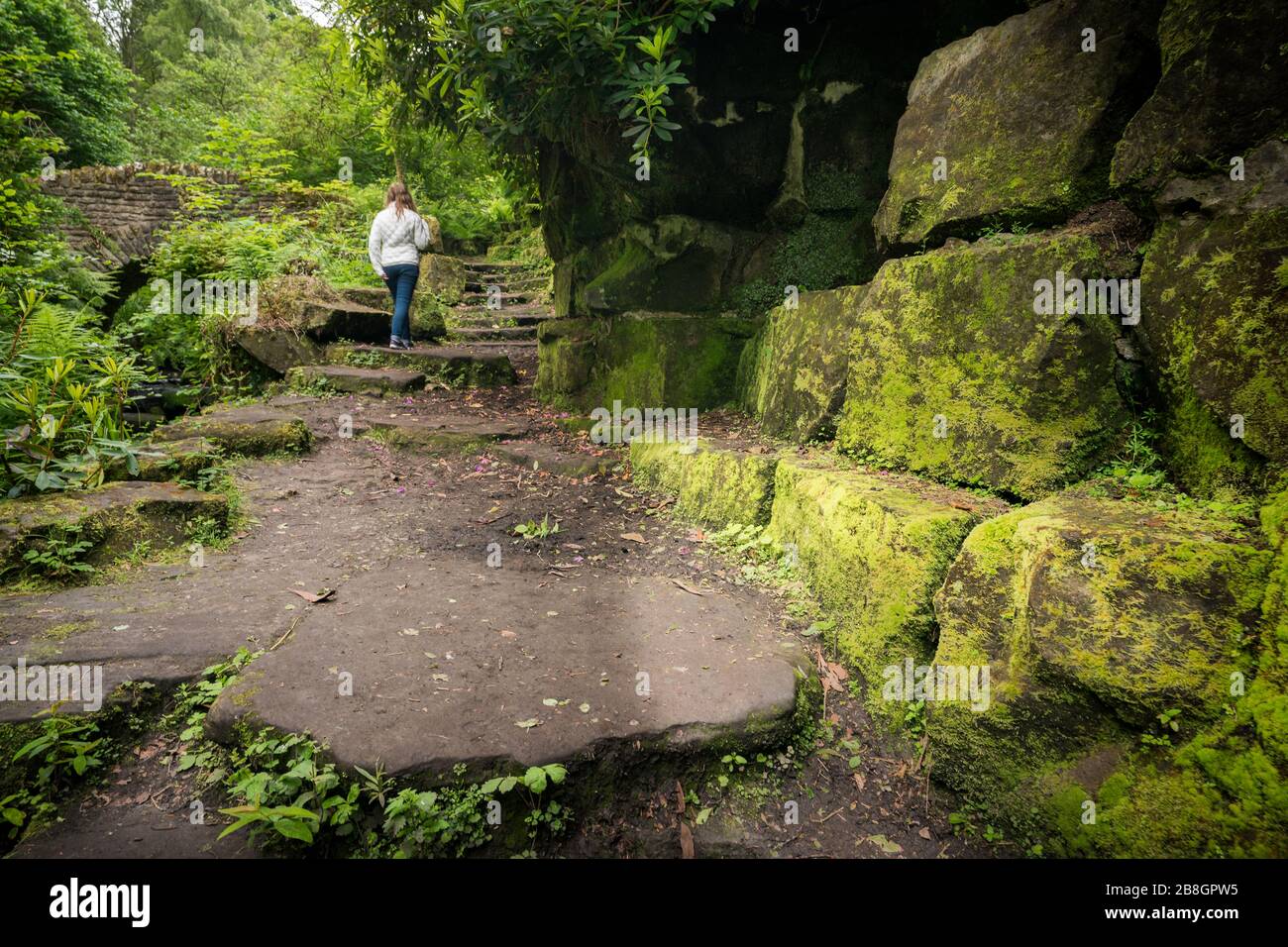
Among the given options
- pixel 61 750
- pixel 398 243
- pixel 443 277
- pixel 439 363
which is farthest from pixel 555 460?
pixel 443 277

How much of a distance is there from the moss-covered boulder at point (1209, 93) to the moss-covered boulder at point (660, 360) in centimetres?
303

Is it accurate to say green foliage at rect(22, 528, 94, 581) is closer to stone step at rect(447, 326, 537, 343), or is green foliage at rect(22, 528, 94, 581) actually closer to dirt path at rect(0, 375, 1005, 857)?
dirt path at rect(0, 375, 1005, 857)

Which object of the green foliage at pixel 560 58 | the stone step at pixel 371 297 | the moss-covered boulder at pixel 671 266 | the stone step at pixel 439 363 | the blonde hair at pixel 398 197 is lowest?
the stone step at pixel 439 363

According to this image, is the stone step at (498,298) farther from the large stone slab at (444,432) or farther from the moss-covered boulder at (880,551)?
the moss-covered boulder at (880,551)

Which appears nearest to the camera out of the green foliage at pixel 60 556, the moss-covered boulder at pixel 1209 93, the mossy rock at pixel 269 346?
the moss-covered boulder at pixel 1209 93

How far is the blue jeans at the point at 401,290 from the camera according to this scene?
7613 mm

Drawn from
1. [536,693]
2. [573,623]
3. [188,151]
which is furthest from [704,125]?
[188,151]

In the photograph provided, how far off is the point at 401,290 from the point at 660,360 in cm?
417

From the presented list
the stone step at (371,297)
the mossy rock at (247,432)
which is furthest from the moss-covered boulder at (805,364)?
the stone step at (371,297)

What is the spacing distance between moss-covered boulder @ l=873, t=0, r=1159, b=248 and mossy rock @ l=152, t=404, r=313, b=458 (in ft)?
16.4

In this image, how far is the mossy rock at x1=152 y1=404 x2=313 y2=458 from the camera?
16.5 feet

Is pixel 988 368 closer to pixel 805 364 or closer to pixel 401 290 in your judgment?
pixel 805 364

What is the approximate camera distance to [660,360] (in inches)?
214
